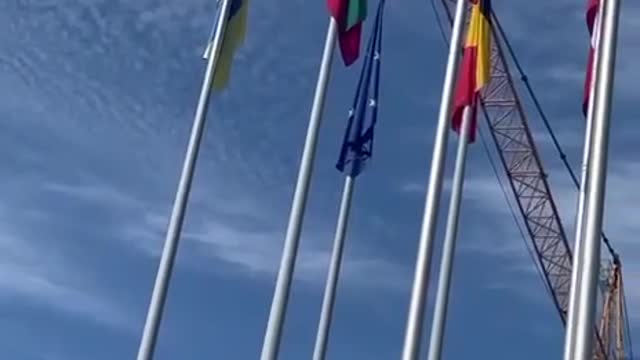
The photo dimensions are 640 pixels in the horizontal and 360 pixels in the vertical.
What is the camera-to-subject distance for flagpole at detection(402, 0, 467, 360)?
1873cm

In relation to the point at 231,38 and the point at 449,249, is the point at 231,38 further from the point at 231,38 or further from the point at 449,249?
the point at 449,249

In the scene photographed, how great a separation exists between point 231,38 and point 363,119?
5.27m

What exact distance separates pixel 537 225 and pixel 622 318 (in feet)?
41.0

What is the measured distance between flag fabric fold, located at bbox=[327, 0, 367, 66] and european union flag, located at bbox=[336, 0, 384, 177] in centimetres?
361

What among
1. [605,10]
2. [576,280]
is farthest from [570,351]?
[605,10]

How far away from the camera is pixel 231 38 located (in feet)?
79.2

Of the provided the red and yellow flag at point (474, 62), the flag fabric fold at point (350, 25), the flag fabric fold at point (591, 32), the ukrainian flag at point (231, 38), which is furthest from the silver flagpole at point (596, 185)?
the ukrainian flag at point (231, 38)

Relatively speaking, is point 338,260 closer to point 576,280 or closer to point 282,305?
point 282,305

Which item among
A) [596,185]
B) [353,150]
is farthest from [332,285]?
[596,185]

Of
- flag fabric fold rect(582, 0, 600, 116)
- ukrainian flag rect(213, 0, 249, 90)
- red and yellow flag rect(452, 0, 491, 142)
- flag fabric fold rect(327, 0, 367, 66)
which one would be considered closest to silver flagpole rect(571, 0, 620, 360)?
flag fabric fold rect(582, 0, 600, 116)

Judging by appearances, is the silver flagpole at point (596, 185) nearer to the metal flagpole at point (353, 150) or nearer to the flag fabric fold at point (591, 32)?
the flag fabric fold at point (591, 32)

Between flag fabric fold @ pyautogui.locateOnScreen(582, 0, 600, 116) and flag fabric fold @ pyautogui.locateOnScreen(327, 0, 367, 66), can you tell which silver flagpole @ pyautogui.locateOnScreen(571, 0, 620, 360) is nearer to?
flag fabric fold @ pyautogui.locateOnScreen(582, 0, 600, 116)

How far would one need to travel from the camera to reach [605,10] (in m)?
19.0

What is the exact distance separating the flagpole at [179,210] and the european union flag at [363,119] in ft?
18.2
